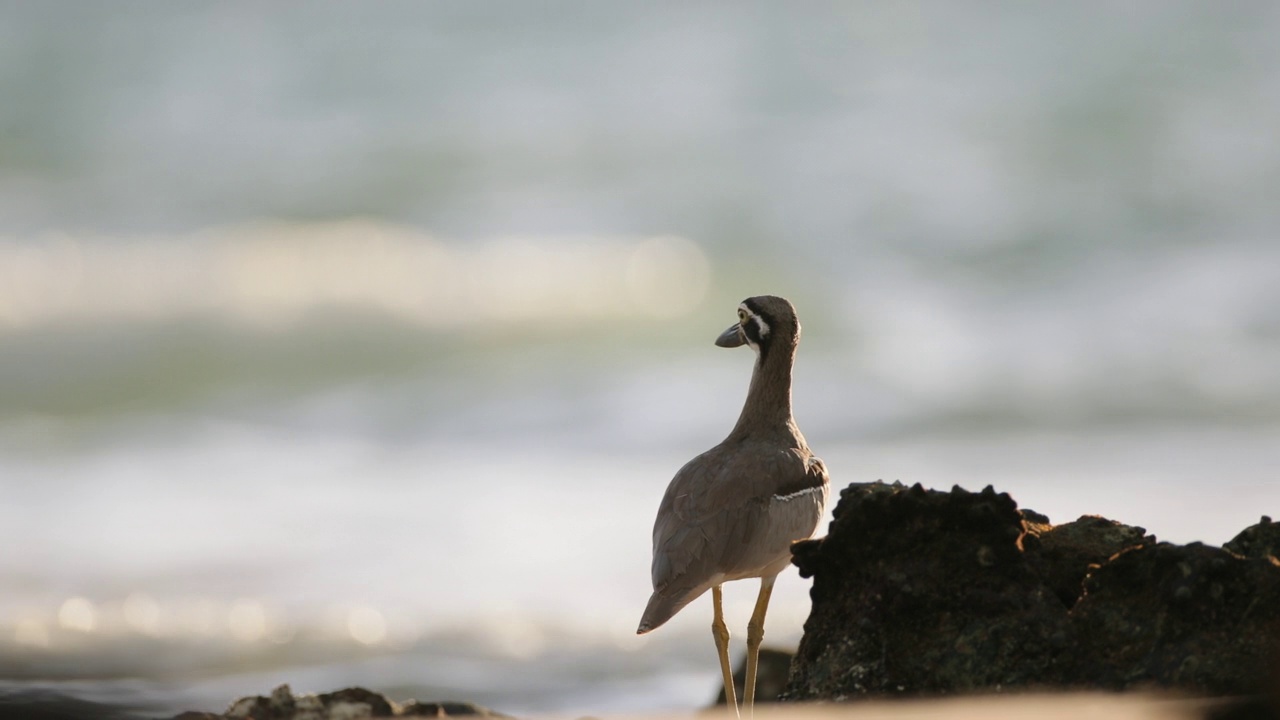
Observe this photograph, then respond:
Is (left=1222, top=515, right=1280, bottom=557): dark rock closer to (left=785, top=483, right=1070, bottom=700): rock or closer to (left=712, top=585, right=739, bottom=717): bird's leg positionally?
(left=785, top=483, right=1070, bottom=700): rock

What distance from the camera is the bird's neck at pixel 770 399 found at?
43.8 feet

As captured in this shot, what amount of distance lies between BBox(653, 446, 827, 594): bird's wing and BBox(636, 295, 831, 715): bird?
0.03 feet

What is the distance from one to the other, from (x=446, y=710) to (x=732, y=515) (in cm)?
445

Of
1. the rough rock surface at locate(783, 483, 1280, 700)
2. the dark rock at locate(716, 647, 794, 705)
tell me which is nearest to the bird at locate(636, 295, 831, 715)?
the rough rock surface at locate(783, 483, 1280, 700)

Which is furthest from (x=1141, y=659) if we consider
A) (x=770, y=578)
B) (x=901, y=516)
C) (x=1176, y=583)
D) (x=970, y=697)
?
(x=770, y=578)

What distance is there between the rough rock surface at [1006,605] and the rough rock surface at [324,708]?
3041 millimetres

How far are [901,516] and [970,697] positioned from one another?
1.63 metres

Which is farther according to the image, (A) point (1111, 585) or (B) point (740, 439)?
(B) point (740, 439)

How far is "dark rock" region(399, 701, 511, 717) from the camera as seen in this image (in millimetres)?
8148

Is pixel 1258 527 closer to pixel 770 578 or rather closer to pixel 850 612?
pixel 850 612

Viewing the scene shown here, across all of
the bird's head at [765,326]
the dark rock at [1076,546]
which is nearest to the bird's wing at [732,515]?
the bird's head at [765,326]

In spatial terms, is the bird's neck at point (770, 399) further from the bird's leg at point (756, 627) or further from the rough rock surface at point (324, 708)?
the rough rock surface at point (324, 708)

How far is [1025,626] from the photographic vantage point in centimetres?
862

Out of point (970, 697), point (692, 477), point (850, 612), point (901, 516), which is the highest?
point (692, 477)
